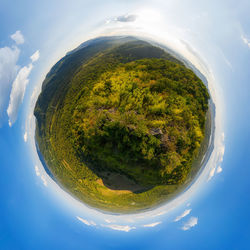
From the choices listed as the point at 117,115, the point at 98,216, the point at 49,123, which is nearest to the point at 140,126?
the point at 117,115

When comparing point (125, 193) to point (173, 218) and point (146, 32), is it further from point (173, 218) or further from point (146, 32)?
point (146, 32)

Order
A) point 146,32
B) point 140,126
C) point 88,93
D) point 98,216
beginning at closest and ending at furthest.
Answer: point 140,126 → point 146,32 → point 88,93 → point 98,216

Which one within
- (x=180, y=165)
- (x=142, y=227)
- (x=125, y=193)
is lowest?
(x=142, y=227)

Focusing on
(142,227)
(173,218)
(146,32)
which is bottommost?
(142,227)

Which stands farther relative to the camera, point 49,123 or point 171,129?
point 49,123

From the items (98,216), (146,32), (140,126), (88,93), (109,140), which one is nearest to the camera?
(140,126)

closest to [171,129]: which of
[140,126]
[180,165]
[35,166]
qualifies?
[140,126]

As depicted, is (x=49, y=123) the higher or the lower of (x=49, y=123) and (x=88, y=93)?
the lower

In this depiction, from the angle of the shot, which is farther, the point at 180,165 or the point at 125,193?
the point at 125,193

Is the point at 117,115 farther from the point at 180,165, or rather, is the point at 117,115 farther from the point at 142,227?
the point at 142,227
